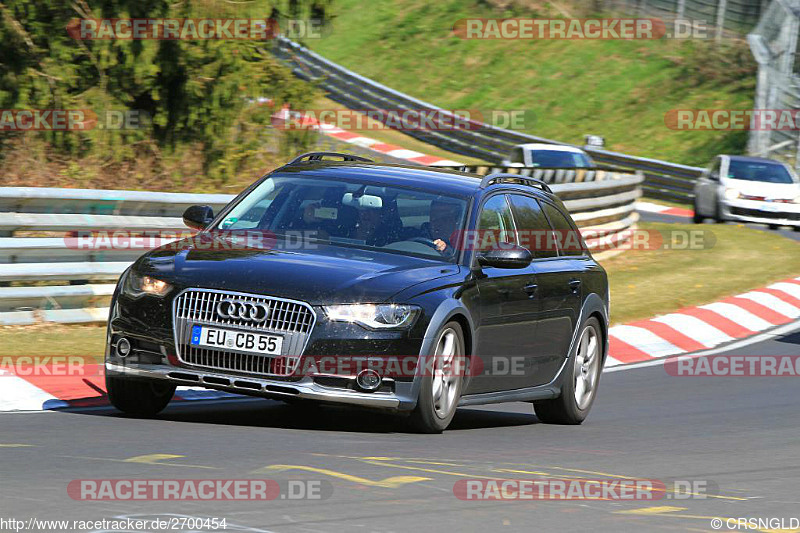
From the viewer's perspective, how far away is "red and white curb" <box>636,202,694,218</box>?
1305 inches

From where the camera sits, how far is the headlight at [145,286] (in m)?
8.10

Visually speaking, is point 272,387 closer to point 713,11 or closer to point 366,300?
point 366,300

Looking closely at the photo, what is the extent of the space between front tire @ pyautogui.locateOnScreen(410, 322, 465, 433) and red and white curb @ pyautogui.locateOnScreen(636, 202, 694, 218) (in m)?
24.6

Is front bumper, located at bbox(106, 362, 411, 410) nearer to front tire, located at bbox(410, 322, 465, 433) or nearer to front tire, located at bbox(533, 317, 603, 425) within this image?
front tire, located at bbox(410, 322, 465, 433)

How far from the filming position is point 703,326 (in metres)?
16.3

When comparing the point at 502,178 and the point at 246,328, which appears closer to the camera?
the point at 246,328

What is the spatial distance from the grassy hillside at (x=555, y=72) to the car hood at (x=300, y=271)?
99.8ft

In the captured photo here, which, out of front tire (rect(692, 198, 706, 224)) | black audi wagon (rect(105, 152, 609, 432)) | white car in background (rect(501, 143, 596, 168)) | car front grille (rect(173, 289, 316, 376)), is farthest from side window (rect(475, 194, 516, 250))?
front tire (rect(692, 198, 706, 224))

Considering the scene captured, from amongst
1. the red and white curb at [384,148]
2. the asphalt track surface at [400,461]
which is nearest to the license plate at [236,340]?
the asphalt track surface at [400,461]

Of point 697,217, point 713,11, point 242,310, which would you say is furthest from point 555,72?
point 242,310

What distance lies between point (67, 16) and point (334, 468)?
38.0ft

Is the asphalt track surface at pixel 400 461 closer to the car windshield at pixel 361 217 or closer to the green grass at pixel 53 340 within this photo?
the car windshield at pixel 361 217

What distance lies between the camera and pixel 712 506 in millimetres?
6785

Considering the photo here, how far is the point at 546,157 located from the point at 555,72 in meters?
18.1
